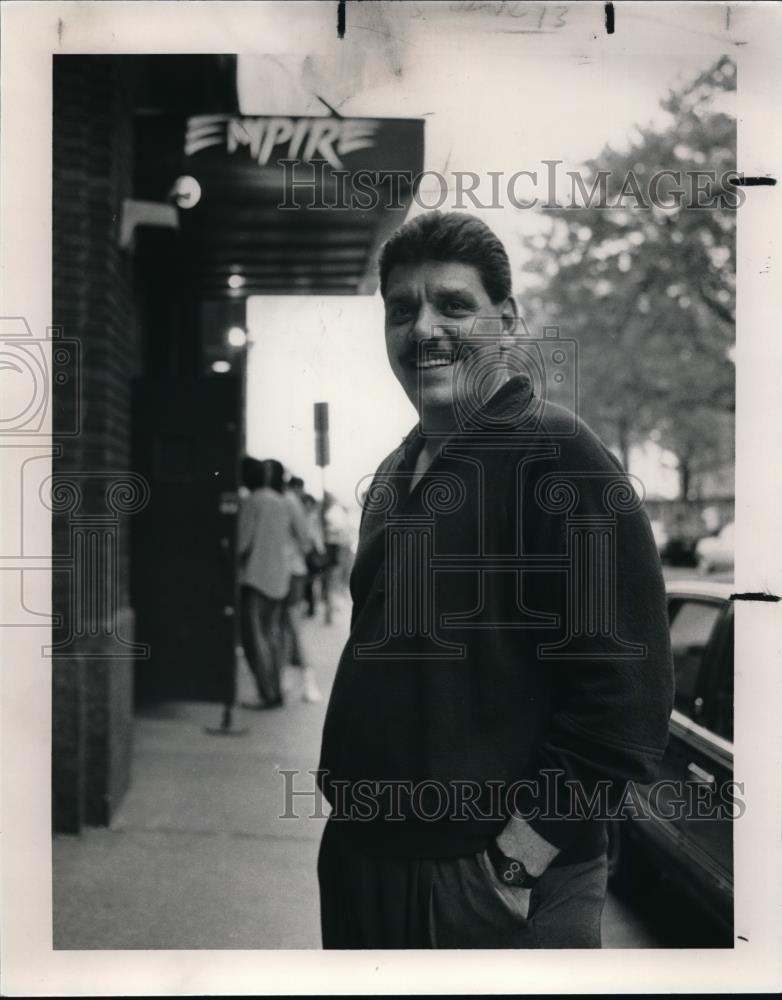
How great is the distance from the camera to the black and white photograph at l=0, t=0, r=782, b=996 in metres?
2.55

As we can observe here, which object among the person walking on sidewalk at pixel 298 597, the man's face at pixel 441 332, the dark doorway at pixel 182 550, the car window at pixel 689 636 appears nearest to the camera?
the man's face at pixel 441 332

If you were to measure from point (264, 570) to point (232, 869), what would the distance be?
2.42 metres

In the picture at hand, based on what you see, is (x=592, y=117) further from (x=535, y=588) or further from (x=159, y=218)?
(x=159, y=218)

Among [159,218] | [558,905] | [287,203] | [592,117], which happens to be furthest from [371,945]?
[159,218]

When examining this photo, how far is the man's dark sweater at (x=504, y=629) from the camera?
252 centimetres

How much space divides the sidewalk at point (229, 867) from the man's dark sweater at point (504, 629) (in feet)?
0.81

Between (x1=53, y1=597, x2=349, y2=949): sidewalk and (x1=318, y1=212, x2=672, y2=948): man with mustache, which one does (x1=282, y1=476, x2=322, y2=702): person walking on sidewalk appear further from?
(x1=318, y1=212, x2=672, y2=948): man with mustache

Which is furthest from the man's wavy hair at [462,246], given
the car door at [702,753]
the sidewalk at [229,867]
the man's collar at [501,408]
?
the car door at [702,753]

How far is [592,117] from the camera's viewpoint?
2.62 meters

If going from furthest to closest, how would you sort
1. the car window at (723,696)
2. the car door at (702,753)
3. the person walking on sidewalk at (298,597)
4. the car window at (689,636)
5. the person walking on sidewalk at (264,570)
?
Result: the car window at (689,636) < the person walking on sidewalk at (264,570) < the car window at (723,696) < the person walking on sidewalk at (298,597) < the car door at (702,753)

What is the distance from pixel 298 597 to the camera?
403cm

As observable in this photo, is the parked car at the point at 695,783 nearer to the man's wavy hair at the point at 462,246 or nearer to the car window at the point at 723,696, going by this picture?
the car window at the point at 723,696

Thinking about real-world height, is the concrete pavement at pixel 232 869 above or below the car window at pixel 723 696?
below

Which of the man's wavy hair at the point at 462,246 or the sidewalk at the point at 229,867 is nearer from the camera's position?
the man's wavy hair at the point at 462,246
